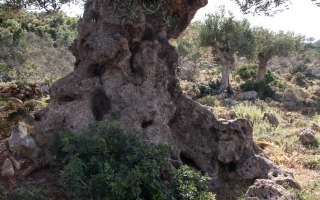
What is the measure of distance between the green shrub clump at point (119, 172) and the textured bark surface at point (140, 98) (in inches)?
39.0

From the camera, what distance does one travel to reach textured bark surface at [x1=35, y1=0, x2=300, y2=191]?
16.0 ft

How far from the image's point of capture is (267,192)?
419cm

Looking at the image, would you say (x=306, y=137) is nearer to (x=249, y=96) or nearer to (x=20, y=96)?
(x=20, y=96)

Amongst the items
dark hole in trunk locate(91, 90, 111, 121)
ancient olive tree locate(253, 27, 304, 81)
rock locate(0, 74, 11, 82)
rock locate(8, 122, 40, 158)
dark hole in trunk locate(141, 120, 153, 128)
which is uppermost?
ancient olive tree locate(253, 27, 304, 81)

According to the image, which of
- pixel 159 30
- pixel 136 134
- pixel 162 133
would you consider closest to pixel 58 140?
pixel 136 134

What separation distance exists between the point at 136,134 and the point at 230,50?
52.9 feet

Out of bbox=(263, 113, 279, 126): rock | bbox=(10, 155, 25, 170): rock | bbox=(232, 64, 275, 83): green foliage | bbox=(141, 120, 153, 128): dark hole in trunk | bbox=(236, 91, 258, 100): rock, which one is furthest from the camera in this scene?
bbox=(232, 64, 275, 83): green foliage

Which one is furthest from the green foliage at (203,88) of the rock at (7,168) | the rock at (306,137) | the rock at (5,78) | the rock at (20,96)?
the rock at (7,168)

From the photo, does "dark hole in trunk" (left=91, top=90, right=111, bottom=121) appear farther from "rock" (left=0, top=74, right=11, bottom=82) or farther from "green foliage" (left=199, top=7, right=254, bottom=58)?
"green foliage" (left=199, top=7, right=254, bottom=58)

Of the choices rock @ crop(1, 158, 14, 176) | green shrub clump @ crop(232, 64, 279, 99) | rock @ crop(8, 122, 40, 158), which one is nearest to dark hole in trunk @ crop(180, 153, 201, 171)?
rock @ crop(8, 122, 40, 158)

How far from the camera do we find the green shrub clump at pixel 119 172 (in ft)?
10.3

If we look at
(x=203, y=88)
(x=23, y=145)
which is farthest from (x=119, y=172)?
(x=203, y=88)

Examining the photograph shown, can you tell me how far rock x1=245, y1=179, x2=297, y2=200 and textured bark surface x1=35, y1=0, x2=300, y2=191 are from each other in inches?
38.3

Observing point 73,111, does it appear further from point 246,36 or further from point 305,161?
point 246,36
